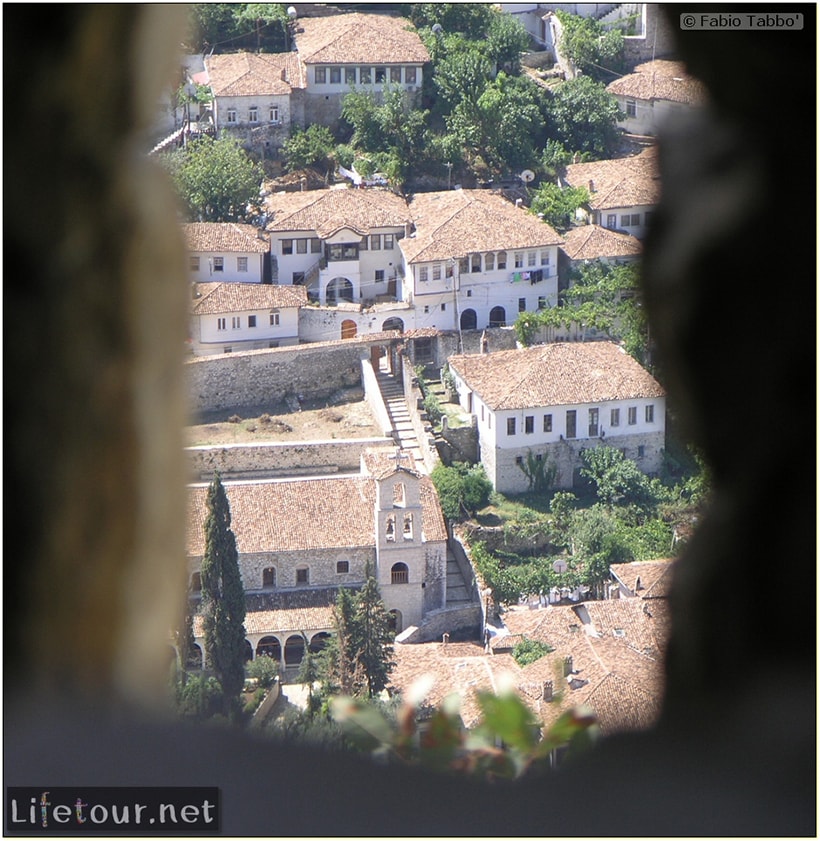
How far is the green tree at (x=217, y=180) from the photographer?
3.28 meters

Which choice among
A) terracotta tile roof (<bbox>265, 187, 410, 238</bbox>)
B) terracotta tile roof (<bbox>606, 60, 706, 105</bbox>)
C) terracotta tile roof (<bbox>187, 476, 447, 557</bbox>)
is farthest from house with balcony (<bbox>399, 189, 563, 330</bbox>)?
terracotta tile roof (<bbox>187, 476, 447, 557</bbox>)

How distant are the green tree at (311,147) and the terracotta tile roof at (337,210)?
139mm

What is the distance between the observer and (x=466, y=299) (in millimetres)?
3992

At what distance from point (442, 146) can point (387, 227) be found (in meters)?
0.32

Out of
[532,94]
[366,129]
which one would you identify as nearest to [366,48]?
[366,129]

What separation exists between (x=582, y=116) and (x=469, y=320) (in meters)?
0.73

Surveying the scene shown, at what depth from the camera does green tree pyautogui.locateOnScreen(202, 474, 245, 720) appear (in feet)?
8.28

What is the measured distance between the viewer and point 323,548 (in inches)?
127

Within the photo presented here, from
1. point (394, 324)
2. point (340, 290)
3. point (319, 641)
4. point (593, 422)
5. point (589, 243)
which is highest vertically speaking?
point (589, 243)

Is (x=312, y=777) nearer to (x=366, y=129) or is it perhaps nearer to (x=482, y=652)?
(x=482, y=652)

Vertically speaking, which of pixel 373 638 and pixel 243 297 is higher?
pixel 243 297

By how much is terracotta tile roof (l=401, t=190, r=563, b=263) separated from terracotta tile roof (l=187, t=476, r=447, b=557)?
0.91m

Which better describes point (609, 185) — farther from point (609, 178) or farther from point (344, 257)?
point (344, 257)

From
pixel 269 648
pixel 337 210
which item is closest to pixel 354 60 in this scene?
pixel 337 210
